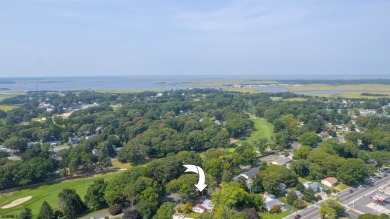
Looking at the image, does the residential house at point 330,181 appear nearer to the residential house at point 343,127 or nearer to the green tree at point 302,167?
the green tree at point 302,167

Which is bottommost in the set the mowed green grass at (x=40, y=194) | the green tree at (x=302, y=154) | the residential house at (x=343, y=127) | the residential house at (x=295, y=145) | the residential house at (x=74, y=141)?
the mowed green grass at (x=40, y=194)

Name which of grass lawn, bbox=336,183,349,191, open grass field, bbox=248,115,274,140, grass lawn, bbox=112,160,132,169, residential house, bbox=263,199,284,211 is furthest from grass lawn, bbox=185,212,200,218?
open grass field, bbox=248,115,274,140

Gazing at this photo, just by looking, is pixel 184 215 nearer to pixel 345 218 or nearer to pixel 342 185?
pixel 345 218

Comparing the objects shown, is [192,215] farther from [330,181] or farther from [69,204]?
[330,181]

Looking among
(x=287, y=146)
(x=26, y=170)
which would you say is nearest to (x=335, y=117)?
(x=287, y=146)

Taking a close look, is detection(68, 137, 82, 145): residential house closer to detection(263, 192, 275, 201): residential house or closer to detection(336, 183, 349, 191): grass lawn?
detection(263, 192, 275, 201): residential house

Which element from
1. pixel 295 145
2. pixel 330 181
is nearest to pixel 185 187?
pixel 330 181

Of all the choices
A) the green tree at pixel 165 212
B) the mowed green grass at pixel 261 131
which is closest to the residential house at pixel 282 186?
the green tree at pixel 165 212
